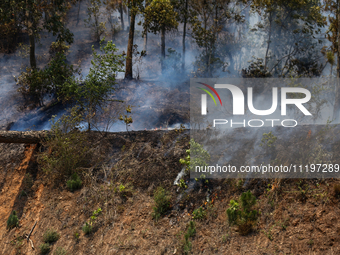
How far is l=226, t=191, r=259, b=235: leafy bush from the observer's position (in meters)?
5.34

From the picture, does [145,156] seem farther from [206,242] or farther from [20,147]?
[20,147]

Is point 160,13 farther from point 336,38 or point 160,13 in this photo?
point 336,38

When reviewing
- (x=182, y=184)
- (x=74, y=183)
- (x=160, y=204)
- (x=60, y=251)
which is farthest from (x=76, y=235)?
(x=182, y=184)

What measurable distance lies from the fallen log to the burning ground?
0.49 metres

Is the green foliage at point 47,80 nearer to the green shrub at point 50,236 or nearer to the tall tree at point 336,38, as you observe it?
the green shrub at point 50,236

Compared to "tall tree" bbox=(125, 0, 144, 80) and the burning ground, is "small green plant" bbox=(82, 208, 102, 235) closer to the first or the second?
the burning ground

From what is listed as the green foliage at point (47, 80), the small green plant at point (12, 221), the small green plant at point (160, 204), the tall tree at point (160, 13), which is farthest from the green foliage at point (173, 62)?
the small green plant at point (12, 221)

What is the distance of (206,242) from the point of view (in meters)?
5.50

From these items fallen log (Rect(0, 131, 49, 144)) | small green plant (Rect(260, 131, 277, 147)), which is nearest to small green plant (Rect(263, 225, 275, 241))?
small green plant (Rect(260, 131, 277, 147))

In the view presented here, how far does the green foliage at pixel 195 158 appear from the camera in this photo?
23.2 ft

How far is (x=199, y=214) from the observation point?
20.1 feet

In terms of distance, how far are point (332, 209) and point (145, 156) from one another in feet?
15.7

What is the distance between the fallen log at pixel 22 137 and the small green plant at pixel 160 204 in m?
4.18

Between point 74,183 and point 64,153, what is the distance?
92 centimetres
